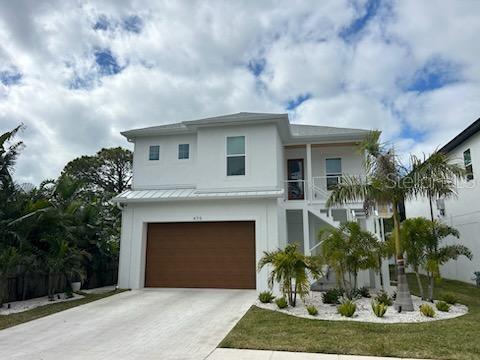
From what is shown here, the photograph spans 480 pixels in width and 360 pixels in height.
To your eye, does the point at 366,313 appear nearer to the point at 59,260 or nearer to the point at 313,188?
the point at 313,188

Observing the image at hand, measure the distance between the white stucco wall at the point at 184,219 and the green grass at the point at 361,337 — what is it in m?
4.61

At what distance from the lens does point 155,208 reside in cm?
1445

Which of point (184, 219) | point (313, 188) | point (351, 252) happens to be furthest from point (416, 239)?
point (184, 219)

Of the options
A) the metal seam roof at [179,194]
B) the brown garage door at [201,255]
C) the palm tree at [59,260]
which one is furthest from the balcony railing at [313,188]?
the palm tree at [59,260]

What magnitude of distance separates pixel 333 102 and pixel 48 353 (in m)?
15.1

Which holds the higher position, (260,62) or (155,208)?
(260,62)

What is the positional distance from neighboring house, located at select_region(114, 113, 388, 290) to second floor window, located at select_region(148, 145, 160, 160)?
1463 mm

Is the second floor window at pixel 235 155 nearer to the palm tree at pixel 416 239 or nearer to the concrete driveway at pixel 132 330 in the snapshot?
the concrete driveway at pixel 132 330

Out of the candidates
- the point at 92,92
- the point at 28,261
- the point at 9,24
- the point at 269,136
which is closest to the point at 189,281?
the point at 28,261

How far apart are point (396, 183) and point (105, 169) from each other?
26.7m

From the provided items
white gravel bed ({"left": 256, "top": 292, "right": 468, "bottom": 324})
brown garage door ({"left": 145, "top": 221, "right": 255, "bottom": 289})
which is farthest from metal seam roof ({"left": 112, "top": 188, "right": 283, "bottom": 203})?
white gravel bed ({"left": 256, "top": 292, "right": 468, "bottom": 324})

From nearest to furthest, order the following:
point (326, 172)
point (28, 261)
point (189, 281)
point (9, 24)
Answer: point (9, 24), point (28, 261), point (189, 281), point (326, 172)

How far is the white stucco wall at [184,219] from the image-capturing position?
1322 centimetres

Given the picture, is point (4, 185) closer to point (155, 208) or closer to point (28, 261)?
point (28, 261)
